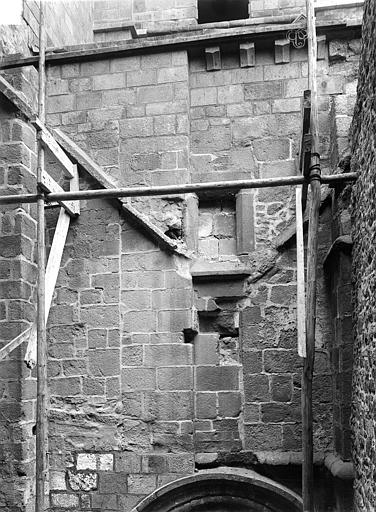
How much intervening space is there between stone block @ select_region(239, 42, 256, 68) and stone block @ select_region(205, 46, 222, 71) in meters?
0.22

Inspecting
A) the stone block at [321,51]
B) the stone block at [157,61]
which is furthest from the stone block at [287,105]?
the stone block at [157,61]

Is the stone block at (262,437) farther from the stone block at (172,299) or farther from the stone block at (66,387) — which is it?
the stone block at (66,387)

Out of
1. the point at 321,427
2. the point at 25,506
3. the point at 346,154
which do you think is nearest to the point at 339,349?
the point at 321,427

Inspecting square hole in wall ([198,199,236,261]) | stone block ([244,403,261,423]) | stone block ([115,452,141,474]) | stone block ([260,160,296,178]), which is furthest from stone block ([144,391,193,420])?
stone block ([260,160,296,178])

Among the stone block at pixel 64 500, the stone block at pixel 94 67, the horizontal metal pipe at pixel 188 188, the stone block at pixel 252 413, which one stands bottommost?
the stone block at pixel 64 500

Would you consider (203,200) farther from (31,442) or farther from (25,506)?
(25,506)

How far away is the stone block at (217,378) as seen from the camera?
5.88m

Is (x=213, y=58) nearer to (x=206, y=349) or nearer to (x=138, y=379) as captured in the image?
(x=206, y=349)

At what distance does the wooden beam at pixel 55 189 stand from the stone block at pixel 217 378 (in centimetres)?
192

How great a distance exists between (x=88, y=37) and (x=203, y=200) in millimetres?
3764

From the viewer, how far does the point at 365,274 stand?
4344 mm

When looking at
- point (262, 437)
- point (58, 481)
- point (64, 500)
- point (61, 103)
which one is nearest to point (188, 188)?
point (61, 103)

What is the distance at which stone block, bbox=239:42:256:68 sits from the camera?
20.5 feet

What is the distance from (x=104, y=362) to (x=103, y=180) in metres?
1.74
